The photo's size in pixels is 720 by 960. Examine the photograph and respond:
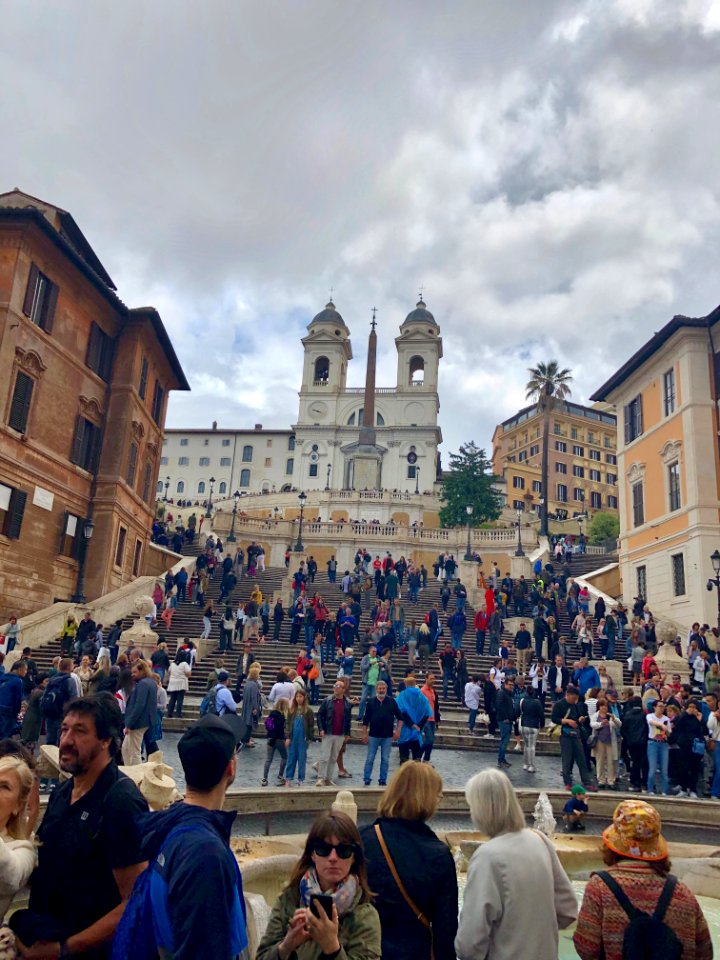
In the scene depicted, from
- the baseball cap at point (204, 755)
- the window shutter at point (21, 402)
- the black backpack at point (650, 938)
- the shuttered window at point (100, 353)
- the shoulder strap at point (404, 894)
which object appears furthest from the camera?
the shuttered window at point (100, 353)

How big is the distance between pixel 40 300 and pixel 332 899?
26.0m

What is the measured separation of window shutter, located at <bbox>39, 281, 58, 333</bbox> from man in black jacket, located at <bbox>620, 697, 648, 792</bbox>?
71.7ft

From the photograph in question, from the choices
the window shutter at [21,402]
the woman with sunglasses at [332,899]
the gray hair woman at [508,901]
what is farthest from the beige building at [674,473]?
the woman with sunglasses at [332,899]

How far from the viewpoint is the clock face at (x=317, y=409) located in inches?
3469

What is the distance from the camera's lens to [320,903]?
2633mm

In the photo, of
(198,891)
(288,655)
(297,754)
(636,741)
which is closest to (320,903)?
(198,891)

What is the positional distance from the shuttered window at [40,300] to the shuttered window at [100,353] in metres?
2.56

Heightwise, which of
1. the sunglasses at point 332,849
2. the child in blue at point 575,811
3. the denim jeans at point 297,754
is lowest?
the child in blue at point 575,811

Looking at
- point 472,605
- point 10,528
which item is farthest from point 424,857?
point 472,605

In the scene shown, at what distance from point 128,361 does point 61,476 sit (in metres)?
6.05

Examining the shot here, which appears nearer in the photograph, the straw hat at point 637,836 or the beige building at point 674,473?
the straw hat at point 637,836

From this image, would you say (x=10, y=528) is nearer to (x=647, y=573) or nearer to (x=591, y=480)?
(x=647, y=573)

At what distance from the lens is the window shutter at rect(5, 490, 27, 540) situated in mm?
22984

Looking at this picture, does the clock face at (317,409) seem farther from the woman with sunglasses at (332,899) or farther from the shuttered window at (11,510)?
the woman with sunglasses at (332,899)
